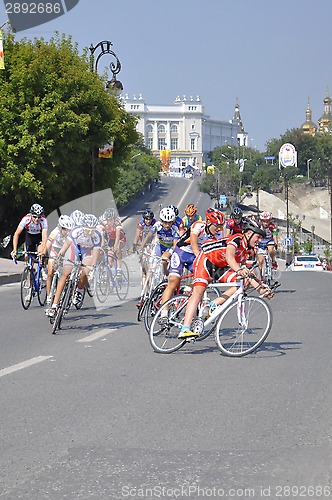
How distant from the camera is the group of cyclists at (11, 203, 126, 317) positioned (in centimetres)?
1478

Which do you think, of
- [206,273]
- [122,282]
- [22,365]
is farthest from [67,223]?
[122,282]

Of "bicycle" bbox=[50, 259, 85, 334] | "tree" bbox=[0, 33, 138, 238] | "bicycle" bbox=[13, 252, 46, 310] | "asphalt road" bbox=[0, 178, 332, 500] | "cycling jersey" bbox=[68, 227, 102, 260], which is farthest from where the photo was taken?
"tree" bbox=[0, 33, 138, 238]

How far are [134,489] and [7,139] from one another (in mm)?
38445

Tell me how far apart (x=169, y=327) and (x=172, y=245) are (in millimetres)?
4594

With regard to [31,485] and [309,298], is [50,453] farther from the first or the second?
[309,298]

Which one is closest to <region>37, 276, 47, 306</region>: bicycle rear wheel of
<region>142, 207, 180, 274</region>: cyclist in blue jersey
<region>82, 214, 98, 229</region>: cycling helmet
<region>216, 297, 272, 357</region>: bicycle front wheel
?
<region>142, 207, 180, 274</region>: cyclist in blue jersey

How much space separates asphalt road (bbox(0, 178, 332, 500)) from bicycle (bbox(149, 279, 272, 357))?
176 millimetres

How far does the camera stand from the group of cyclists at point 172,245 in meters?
11.4

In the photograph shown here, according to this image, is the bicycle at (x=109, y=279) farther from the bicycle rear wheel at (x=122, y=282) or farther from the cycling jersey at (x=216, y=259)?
the cycling jersey at (x=216, y=259)

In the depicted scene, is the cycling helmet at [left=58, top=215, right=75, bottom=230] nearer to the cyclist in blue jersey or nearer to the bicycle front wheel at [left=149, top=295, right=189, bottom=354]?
the cyclist in blue jersey

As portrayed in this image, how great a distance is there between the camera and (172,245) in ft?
52.8

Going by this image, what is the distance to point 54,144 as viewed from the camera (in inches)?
1671

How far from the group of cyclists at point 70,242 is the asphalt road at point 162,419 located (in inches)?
68.5

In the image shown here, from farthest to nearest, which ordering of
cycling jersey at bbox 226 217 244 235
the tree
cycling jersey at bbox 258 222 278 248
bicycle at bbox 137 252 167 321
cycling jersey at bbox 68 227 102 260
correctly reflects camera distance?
the tree
cycling jersey at bbox 258 222 278 248
bicycle at bbox 137 252 167 321
cycling jersey at bbox 68 227 102 260
cycling jersey at bbox 226 217 244 235
